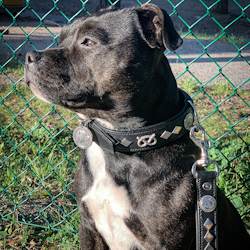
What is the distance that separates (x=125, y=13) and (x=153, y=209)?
4.25 feet

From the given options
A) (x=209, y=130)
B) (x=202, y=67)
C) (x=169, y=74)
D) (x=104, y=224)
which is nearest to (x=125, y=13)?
(x=169, y=74)

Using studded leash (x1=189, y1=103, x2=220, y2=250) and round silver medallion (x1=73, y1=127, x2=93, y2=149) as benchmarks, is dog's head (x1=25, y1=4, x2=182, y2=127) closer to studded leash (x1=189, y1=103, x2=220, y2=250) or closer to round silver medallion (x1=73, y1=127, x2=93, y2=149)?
round silver medallion (x1=73, y1=127, x2=93, y2=149)

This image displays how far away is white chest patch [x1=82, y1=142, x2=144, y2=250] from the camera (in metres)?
1.87

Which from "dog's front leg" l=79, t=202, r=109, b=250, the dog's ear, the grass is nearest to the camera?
the dog's ear

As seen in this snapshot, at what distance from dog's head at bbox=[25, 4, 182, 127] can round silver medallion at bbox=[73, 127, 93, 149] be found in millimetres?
182

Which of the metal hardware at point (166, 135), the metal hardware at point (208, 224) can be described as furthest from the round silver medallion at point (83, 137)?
the metal hardware at point (208, 224)

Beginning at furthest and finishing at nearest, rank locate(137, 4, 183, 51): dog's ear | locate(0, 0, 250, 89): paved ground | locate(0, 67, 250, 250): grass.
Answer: locate(0, 0, 250, 89): paved ground, locate(0, 67, 250, 250): grass, locate(137, 4, 183, 51): dog's ear

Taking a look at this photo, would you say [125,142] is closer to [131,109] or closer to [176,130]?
[131,109]

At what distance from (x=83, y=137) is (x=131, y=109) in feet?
1.30

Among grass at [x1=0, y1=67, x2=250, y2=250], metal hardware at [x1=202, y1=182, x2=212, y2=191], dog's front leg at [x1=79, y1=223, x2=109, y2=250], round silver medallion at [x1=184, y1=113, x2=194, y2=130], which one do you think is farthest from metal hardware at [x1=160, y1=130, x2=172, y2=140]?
dog's front leg at [x1=79, y1=223, x2=109, y2=250]

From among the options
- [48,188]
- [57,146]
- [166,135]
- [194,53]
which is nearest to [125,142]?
[166,135]

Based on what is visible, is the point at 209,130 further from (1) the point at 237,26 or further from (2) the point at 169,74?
(1) the point at 237,26

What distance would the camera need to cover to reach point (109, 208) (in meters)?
1.90

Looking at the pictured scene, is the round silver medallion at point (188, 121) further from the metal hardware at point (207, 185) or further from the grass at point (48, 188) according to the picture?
the grass at point (48, 188)
